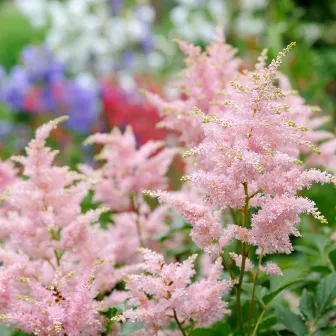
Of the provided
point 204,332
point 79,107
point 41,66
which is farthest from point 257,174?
point 41,66

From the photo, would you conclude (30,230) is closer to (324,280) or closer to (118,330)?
(118,330)

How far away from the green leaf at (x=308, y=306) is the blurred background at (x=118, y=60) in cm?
206

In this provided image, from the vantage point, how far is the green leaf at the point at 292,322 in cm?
153

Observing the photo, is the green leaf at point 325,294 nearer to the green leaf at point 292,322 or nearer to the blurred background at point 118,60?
the green leaf at point 292,322

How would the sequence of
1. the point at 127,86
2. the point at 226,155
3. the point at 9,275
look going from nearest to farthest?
the point at 226,155, the point at 9,275, the point at 127,86

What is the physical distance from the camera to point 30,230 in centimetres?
156

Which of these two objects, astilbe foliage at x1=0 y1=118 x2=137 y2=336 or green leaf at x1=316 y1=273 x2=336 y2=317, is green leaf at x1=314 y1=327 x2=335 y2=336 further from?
astilbe foliage at x1=0 y1=118 x2=137 y2=336

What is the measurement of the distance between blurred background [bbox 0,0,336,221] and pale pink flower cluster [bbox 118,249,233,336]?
7.47 ft

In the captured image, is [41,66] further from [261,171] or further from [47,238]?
[261,171]

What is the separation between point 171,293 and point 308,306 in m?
0.41

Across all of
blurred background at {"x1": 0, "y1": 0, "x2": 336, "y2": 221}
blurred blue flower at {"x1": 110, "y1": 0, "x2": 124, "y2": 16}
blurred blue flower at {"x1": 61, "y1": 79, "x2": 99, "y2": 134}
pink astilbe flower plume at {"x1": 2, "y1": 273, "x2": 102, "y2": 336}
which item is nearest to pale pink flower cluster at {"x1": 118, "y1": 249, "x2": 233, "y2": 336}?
pink astilbe flower plume at {"x1": 2, "y1": 273, "x2": 102, "y2": 336}

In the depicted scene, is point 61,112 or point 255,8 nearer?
point 61,112

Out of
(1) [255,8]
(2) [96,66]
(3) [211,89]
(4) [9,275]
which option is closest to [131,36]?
(2) [96,66]

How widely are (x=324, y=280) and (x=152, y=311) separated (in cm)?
47
